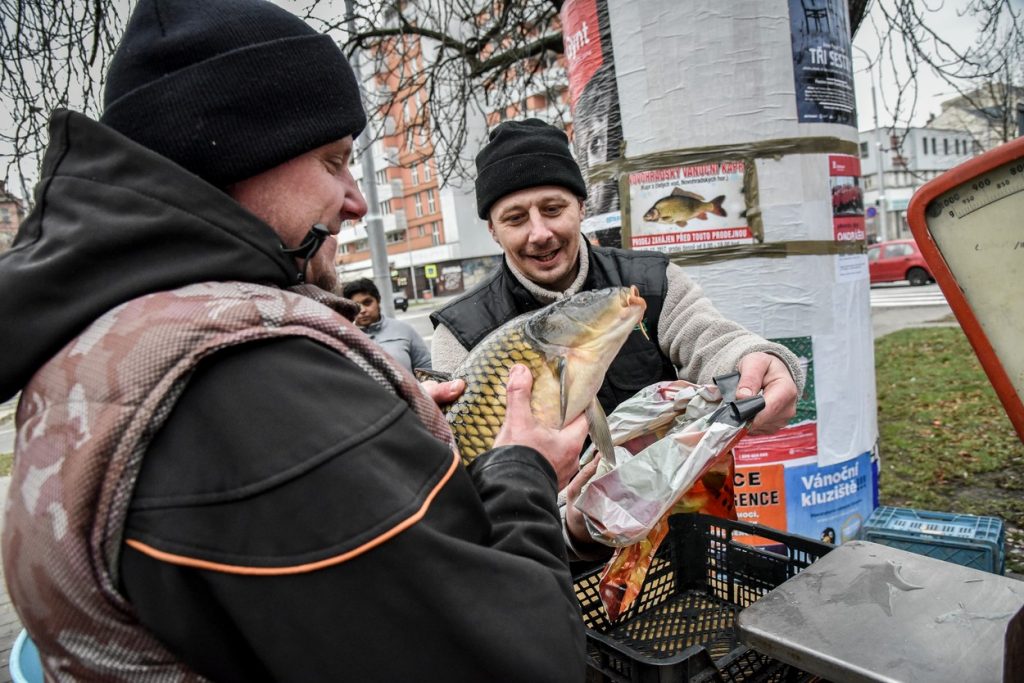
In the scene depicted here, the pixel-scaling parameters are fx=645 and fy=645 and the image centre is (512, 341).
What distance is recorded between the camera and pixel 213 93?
100cm

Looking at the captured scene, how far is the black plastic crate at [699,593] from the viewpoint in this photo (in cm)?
143

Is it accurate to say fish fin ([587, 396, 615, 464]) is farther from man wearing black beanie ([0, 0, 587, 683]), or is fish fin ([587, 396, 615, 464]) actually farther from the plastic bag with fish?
man wearing black beanie ([0, 0, 587, 683])

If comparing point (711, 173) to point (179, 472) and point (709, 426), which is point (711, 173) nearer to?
point (709, 426)

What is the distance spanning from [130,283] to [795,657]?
1322 mm

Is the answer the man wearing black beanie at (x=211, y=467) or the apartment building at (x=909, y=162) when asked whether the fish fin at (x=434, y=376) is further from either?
the apartment building at (x=909, y=162)

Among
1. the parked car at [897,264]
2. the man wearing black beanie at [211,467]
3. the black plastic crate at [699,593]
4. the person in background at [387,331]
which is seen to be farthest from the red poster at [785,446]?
the parked car at [897,264]

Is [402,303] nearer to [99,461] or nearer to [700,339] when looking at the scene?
[700,339]

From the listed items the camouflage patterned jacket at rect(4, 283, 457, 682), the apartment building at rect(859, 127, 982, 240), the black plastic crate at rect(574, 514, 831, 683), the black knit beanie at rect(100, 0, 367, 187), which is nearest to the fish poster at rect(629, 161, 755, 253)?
the black plastic crate at rect(574, 514, 831, 683)

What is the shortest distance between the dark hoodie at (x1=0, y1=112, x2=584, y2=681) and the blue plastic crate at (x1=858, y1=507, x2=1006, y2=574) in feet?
8.67

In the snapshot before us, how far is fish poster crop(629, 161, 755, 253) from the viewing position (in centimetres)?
284

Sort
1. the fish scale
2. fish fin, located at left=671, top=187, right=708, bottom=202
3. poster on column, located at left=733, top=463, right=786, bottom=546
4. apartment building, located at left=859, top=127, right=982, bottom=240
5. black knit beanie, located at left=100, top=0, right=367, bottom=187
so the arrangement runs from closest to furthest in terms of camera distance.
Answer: black knit beanie, located at left=100, top=0, right=367, bottom=187
the fish scale
fish fin, located at left=671, top=187, right=708, bottom=202
poster on column, located at left=733, top=463, right=786, bottom=546
apartment building, located at left=859, top=127, right=982, bottom=240

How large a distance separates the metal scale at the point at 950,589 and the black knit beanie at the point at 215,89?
106cm

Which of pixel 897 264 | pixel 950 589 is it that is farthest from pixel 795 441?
pixel 897 264

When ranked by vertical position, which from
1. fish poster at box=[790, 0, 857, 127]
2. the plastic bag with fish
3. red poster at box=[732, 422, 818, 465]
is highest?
fish poster at box=[790, 0, 857, 127]
